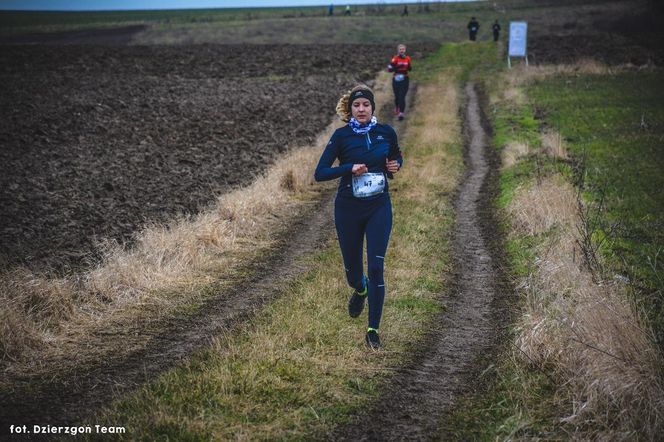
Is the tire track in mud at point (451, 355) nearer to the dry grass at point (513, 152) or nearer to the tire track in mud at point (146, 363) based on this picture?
the tire track in mud at point (146, 363)

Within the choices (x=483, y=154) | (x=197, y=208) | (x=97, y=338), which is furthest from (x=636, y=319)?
(x=483, y=154)

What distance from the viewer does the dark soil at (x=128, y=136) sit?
11.3 metres

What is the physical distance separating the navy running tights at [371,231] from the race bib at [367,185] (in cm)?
10

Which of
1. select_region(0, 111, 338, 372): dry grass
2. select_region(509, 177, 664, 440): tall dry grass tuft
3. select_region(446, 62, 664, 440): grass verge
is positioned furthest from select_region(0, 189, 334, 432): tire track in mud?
select_region(509, 177, 664, 440): tall dry grass tuft

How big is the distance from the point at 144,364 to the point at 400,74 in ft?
57.0

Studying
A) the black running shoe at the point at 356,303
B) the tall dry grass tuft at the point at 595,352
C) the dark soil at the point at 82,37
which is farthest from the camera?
the dark soil at the point at 82,37

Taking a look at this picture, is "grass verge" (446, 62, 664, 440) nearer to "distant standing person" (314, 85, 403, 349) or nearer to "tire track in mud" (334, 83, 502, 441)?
"tire track in mud" (334, 83, 502, 441)

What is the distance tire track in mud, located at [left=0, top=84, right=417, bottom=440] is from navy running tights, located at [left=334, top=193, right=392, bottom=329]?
183 cm

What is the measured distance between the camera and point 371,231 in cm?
655

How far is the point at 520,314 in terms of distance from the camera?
24.9 ft

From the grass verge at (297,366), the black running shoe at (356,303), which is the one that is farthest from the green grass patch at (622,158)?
the black running shoe at (356,303)

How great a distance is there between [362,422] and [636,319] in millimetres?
3023

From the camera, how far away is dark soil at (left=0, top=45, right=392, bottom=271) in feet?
37.0

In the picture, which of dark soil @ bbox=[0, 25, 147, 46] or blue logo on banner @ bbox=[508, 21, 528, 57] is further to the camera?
dark soil @ bbox=[0, 25, 147, 46]
